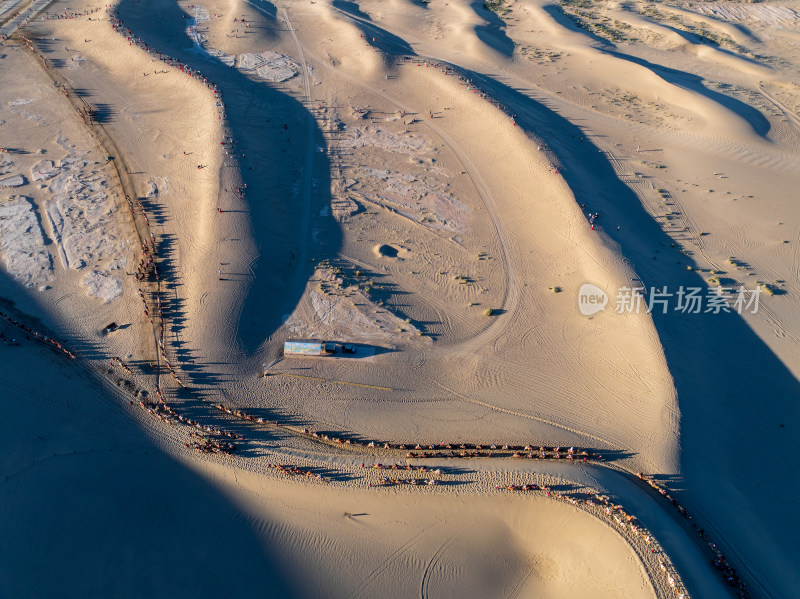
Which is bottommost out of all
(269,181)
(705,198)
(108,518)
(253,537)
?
(108,518)

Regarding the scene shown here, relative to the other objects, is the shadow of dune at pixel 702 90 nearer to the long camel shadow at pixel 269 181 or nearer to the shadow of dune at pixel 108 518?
the long camel shadow at pixel 269 181

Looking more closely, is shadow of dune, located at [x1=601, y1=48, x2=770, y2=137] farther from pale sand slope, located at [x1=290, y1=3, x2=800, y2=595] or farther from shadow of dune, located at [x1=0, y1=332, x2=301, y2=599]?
shadow of dune, located at [x1=0, y1=332, x2=301, y2=599]

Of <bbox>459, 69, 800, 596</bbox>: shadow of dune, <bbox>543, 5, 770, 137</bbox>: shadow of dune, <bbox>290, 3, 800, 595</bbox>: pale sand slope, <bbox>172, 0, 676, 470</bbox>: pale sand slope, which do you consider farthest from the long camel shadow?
<bbox>543, 5, 770, 137</bbox>: shadow of dune

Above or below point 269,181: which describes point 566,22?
above

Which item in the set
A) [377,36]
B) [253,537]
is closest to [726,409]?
[253,537]

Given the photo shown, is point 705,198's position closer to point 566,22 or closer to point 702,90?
point 702,90

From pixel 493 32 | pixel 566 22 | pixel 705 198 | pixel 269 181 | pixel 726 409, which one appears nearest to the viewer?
pixel 726 409

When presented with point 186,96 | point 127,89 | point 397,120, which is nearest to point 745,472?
point 397,120
